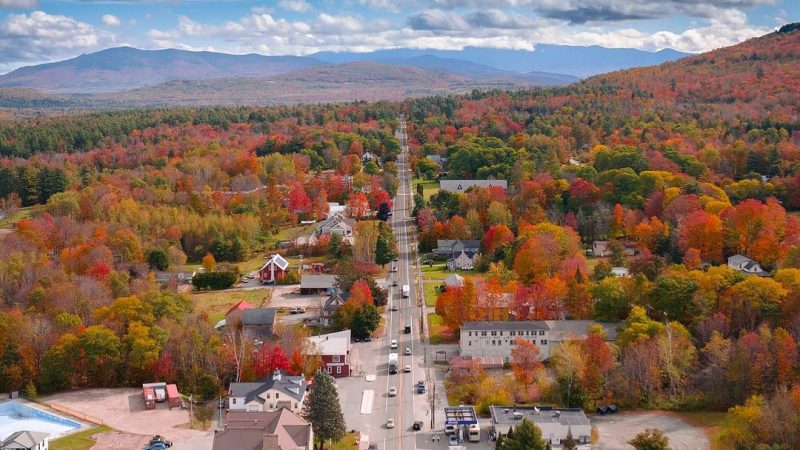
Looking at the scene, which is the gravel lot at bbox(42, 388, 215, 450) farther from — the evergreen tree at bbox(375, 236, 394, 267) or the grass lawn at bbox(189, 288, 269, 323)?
the evergreen tree at bbox(375, 236, 394, 267)

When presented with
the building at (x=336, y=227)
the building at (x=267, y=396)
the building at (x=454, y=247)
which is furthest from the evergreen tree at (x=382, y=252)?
the building at (x=267, y=396)

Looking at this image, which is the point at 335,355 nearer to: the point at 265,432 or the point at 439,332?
the point at 439,332

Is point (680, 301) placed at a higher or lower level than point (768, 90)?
Answer: lower

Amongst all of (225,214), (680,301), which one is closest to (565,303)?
(680,301)

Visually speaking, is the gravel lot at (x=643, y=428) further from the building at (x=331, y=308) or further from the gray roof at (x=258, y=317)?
the gray roof at (x=258, y=317)

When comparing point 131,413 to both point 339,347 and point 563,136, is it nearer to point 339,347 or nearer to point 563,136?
point 339,347

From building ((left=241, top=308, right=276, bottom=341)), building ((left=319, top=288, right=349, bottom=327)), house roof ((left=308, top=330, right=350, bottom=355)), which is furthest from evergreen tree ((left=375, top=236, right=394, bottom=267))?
house roof ((left=308, top=330, right=350, bottom=355))
